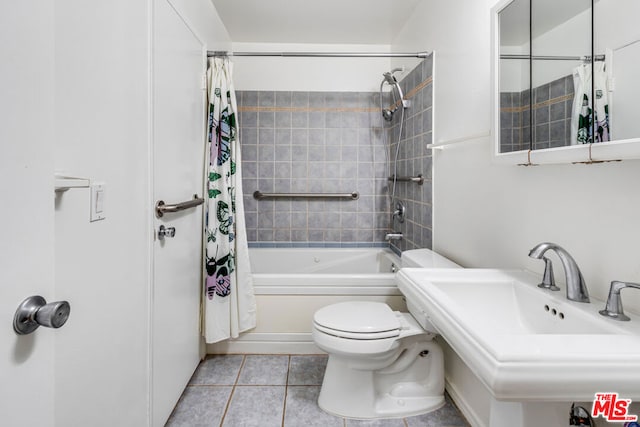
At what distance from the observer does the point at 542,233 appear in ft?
4.23

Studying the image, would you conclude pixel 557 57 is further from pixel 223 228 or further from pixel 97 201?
pixel 223 228

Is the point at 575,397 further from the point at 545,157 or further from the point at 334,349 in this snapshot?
the point at 334,349

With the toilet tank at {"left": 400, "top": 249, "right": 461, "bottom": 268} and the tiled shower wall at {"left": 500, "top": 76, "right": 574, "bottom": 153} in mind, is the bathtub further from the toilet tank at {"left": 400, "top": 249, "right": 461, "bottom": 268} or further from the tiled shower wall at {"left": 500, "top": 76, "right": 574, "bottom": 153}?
the tiled shower wall at {"left": 500, "top": 76, "right": 574, "bottom": 153}

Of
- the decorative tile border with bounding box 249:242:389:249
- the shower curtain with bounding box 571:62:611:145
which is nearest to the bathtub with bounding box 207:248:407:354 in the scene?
the decorative tile border with bounding box 249:242:389:249

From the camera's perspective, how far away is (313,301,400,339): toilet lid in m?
1.62

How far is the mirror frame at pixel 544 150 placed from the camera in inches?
33.0

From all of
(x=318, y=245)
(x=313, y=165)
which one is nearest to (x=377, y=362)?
(x=318, y=245)

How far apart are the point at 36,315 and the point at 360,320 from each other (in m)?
1.33

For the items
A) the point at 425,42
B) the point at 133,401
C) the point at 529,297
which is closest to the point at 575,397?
the point at 529,297

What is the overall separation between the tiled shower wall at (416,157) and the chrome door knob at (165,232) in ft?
4.93

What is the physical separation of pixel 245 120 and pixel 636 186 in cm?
283

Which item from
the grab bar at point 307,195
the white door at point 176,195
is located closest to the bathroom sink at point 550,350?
the white door at point 176,195

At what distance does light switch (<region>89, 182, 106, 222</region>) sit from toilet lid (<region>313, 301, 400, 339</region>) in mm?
1038

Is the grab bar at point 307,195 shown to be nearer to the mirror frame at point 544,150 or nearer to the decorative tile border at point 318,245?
the decorative tile border at point 318,245
